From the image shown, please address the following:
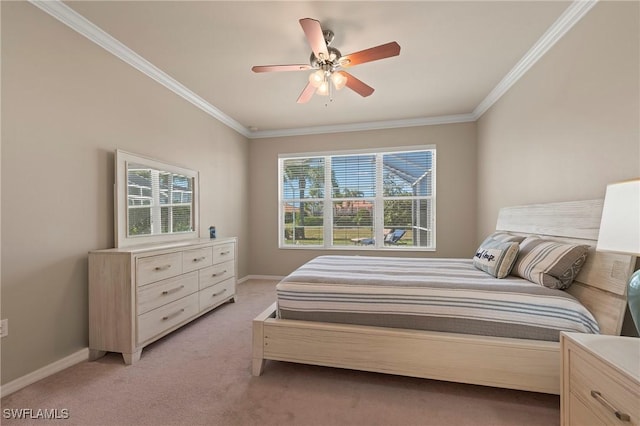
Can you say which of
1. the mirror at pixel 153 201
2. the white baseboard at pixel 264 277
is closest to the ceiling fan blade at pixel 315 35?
the mirror at pixel 153 201

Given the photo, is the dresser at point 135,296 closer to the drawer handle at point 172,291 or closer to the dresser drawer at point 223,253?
the drawer handle at point 172,291

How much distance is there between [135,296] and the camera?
6.63 ft

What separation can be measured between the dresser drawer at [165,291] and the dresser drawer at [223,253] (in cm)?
37

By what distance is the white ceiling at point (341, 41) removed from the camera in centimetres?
192

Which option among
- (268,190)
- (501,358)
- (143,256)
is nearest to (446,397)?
(501,358)

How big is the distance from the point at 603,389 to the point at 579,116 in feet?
6.11

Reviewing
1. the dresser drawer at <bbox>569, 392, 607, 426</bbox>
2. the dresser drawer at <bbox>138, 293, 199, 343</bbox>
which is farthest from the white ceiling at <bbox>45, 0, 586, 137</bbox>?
the dresser drawer at <bbox>569, 392, 607, 426</bbox>

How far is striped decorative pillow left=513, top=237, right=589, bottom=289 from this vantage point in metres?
1.64

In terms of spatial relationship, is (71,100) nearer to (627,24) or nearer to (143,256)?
(143,256)

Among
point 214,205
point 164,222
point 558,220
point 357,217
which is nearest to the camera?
point 558,220

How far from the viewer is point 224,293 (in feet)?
10.6

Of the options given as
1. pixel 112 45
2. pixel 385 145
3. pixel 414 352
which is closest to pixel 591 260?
pixel 414 352

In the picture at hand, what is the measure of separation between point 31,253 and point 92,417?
3.66ft

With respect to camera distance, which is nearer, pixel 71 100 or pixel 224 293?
pixel 71 100
